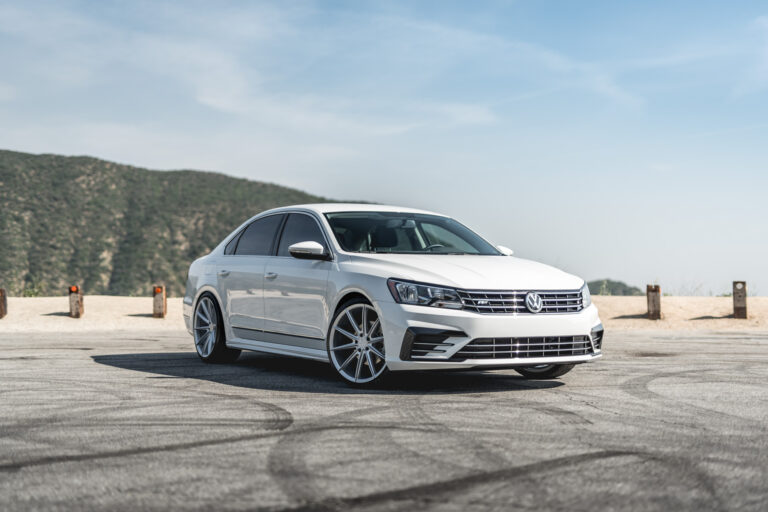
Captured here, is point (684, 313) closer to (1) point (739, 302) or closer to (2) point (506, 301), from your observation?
(1) point (739, 302)

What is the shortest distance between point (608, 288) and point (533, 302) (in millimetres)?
26111

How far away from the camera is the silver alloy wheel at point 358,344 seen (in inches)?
317

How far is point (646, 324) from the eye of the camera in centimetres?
2228

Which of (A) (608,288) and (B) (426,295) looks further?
(A) (608,288)

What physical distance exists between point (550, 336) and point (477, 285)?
2.85 feet

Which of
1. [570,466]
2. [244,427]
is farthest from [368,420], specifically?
[570,466]

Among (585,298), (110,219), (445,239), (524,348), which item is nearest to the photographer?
(524,348)

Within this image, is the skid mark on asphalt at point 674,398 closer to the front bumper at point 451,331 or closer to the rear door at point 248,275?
the front bumper at point 451,331

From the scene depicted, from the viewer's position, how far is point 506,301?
7840 mm

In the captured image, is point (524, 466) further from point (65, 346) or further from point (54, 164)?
point (54, 164)

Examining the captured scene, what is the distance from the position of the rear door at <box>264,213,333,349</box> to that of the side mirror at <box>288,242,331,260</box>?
9 cm

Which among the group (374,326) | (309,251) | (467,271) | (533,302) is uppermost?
(309,251)

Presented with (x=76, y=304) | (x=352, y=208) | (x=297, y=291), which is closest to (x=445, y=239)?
(x=352, y=208)

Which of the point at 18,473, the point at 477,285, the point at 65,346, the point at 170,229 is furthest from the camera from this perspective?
the point at 170,229
